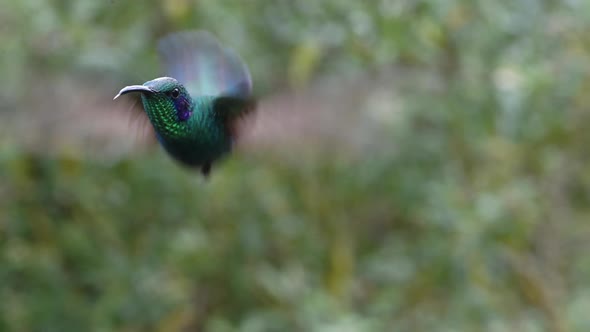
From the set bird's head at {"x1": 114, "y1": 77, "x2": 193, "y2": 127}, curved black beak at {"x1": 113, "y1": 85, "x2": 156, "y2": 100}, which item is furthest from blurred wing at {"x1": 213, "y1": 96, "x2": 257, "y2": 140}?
curved black beak at {"x1": 113, "y1": 85, "x2": 156, "y2": 100}

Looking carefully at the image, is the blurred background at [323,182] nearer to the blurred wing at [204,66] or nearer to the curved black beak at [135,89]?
the blurred wing at [204,66]

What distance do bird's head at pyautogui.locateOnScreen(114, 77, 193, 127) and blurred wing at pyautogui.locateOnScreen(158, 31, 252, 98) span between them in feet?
0.48

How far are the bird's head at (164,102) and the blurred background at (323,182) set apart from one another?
1.33 m

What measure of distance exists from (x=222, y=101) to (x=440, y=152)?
224 cm

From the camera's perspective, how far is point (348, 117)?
2.64 meters

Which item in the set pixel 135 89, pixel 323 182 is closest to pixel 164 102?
pixel 135 89

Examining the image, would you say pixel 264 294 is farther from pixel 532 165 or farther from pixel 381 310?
pixel 532 165

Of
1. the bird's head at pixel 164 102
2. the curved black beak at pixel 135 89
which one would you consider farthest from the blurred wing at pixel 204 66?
the curved black beak at pixel 135 89

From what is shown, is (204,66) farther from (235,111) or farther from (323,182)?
(323,182)

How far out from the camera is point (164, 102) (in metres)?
0.88

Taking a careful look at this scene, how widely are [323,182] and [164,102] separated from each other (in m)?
2.60

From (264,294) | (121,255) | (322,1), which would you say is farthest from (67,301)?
(322,1)

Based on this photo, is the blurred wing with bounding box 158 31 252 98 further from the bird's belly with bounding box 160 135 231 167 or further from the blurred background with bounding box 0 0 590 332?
the blurred background with bounding box 0 0 590 332

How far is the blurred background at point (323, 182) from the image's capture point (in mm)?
2590
